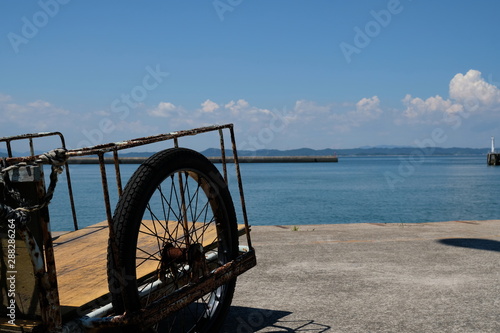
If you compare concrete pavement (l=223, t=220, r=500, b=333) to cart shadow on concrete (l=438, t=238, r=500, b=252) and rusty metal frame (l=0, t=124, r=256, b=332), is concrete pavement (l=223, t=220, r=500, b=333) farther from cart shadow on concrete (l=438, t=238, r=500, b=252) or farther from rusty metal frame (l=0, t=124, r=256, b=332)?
rusty metal frame (l=0, t=124, r=256, b=332)

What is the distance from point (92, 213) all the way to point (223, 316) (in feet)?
151

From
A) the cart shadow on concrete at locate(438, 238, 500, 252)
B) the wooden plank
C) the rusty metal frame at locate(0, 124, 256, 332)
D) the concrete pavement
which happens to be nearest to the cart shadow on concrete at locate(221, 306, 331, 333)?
the concrete pavement

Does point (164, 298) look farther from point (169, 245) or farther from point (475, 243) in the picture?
point (475, 243)

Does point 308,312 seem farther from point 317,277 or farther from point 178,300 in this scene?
point 178,300

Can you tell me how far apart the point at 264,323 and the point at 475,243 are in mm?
5319

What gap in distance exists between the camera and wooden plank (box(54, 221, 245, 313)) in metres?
3.29

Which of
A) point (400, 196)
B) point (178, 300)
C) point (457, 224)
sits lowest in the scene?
point (400, 196)

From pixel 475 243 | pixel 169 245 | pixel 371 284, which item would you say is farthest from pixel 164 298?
pixel 475 243

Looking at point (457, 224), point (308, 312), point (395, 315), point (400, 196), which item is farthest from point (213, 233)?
point (400, 196)

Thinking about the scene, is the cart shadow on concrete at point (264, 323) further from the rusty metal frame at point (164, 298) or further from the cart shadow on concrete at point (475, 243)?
the cart shadow on concrete at point (475, 243)

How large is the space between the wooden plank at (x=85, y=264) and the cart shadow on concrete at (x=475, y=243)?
204 inches

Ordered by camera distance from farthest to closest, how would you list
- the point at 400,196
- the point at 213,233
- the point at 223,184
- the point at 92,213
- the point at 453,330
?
the point at 400,196, the point at 92,213, the point at 213,233, the point at 453,330, the point at 223,184

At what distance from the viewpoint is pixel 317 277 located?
258 inches

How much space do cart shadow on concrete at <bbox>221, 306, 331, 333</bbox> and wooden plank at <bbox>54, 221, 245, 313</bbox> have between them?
0.85m
